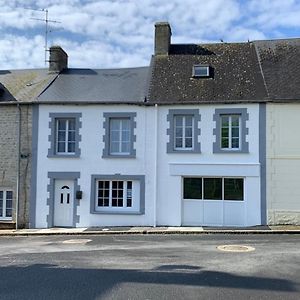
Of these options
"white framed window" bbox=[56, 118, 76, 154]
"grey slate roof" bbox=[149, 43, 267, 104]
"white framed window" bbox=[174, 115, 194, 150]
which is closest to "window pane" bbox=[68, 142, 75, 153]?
"white framed window" bbox=[56, 118, 76, 154]

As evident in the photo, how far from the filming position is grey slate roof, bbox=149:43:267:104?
19625 millimetres

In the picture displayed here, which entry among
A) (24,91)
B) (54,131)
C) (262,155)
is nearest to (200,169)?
(262,155)

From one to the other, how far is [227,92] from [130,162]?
520 centimetres

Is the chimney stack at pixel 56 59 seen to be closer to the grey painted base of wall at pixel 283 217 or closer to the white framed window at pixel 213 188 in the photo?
the white framed window at pixel 213 188

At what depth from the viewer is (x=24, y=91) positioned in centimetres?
2155

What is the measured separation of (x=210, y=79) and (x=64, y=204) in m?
8.65

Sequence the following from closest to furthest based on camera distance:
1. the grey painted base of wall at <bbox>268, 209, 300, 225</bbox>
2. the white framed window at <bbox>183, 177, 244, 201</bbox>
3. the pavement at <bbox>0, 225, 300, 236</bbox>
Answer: the pavement at <bbox>0, 225, 300, 236</bbox>, the grey painted base of wall at <bbox>268, 209, 300, 225</bbox>, the white framed window at <bbox>183, 177, 244, 201</bbox>

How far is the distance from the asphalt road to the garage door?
3773mm

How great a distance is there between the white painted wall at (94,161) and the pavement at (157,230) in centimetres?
73

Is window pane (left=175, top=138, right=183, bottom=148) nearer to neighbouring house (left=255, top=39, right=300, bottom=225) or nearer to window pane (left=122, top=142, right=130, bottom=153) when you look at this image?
window pane (left=122, top=142, right=130, bottom=153)

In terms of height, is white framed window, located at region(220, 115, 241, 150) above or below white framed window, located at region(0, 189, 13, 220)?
above

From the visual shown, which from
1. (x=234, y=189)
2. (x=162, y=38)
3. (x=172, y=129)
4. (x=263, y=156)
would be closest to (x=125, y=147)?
(x=172, y=129)

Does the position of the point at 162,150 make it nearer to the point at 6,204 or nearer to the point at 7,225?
the point at 6,204

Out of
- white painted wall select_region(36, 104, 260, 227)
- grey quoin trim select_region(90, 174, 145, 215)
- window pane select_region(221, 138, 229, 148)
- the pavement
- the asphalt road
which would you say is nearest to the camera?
the asphalt road
